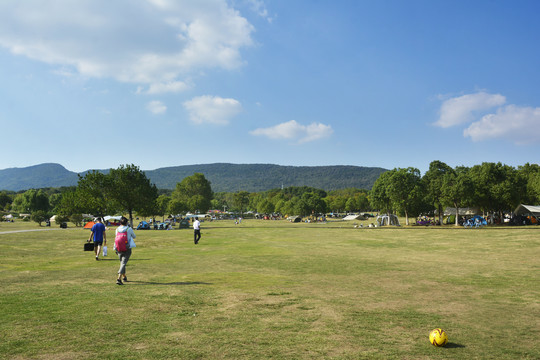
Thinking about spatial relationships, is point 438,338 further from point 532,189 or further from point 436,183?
point 532,189

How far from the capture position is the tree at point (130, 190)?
207 ft

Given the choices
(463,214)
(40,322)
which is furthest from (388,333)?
(463,214)

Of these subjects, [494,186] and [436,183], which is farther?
[436,183]

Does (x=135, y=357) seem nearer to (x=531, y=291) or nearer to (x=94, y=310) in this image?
(x=94, y=310)

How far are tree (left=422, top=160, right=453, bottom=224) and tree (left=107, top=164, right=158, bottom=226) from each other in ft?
174

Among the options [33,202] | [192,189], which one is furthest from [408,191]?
[33,202]

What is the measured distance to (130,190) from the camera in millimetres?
63969

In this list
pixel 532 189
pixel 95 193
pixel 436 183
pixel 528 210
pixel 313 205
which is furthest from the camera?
pixel 313 205

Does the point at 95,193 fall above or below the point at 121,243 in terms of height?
above

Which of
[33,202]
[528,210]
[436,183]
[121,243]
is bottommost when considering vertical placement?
[121,243]

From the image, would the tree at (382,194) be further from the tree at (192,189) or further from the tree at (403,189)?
the tree at (192,189)

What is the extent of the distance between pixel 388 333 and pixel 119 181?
64.0 meters

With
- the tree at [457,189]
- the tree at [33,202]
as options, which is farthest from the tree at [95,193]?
the tree at [33,202]

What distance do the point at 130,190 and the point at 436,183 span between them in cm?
5704
